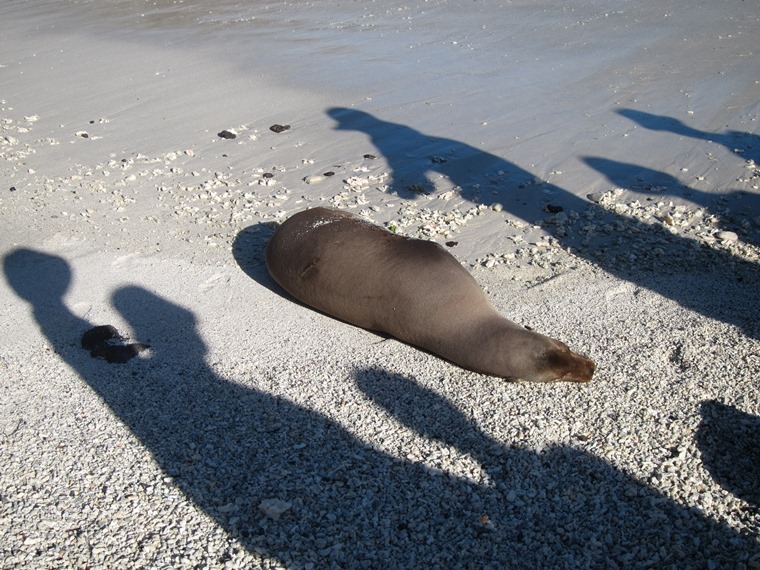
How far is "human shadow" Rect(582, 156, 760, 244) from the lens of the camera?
6348 millimetres

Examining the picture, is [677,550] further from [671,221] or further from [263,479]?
[671,221]

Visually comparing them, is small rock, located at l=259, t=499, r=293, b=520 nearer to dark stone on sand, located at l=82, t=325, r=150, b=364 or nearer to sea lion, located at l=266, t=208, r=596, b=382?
sea lion, located at l=266, t=208, r=596, b=382

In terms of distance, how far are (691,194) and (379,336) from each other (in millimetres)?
3941

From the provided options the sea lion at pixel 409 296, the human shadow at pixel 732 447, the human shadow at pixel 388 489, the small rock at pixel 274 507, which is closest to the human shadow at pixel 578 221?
the human shadow at pixel 732 447

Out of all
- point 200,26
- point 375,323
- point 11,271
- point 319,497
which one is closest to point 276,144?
point 11,271

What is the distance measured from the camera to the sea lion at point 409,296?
4281 millimetres

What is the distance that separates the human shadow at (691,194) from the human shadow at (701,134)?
1095 millimetres

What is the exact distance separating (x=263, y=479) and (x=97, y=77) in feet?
35.2

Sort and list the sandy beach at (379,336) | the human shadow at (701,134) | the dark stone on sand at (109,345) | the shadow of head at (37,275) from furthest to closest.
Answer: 1. the human shadow at (701,134)
2. the shadow of head at (37,275)
3. the dark stone on sand at (109,345)
4. the sandy beach at (379,336)

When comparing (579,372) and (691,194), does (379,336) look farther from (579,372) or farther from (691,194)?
(691,194)

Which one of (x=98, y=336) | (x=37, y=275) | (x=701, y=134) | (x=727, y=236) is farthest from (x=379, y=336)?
(x=701, y=134)

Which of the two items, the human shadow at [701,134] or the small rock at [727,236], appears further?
the human shadow at [701,134]

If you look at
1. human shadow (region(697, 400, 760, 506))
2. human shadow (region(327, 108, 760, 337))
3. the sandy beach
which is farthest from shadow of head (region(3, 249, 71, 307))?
human shadow (region(697, 400, 760, 506))

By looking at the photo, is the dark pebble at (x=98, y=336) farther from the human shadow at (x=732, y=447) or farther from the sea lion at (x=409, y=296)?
the human shadow at (x=732, y=447)
